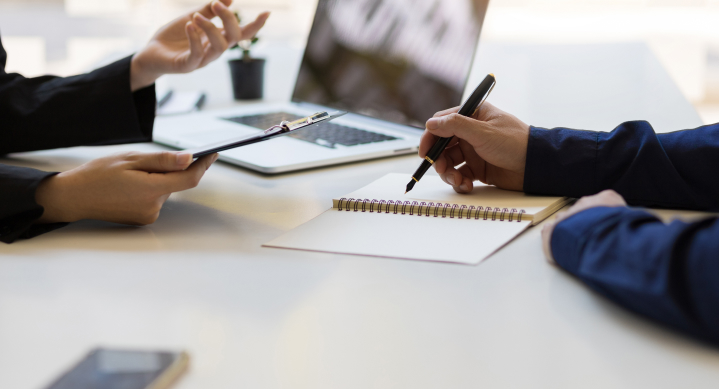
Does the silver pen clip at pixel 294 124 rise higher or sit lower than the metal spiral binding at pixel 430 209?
higher

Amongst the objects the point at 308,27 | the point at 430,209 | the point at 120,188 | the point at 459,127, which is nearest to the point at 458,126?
the point at 459,127

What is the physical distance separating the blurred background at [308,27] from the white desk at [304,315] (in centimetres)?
111

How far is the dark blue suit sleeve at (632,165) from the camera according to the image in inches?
28.5

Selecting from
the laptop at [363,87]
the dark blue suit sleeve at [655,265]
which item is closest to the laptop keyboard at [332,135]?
the laptop at [363,87]

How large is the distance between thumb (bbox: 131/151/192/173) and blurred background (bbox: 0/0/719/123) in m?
1.06

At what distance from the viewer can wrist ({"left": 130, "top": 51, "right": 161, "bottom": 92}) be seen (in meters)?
1.06

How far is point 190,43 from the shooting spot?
96cm

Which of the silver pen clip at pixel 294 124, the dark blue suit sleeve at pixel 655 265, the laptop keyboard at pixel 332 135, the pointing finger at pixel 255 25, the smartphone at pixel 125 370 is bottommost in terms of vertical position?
the smartphone at pixel 125 370

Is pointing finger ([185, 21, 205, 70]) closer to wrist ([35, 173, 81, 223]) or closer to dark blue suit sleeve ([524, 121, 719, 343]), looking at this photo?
wrist ([35, 173, 81, 223])

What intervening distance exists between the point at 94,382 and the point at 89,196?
36 cm

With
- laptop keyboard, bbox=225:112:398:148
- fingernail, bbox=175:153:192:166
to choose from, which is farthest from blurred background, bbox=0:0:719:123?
fingernail, bbox=175:153:192:166

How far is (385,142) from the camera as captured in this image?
41.6 inches

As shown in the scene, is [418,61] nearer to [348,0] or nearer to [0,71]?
[348,0]

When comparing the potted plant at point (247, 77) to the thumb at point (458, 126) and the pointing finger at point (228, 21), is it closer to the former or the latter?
the pointing finger at point (228, 21)
